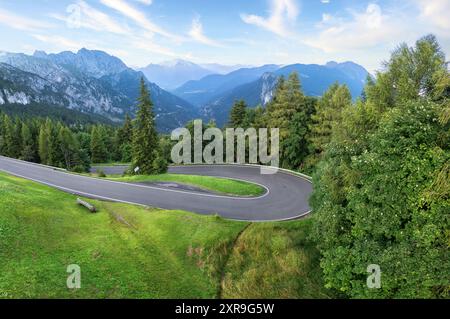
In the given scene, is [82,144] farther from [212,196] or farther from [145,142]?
[212,196]

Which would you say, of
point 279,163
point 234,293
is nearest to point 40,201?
point 234,293

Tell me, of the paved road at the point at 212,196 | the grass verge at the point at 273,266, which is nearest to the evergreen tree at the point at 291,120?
the paved road at the point at 212,196

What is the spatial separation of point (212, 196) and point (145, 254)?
1188cm

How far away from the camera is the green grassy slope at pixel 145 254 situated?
13539 mm

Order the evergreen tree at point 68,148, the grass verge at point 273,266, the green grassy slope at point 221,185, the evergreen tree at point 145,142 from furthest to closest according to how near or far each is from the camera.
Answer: the evergreen tree at point 68,148 < the evergreen tree at point 145,142 < the green grassy slope at point 221,185 < the grass verge at point 273,266

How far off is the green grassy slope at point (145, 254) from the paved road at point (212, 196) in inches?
129

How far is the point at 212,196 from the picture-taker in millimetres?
27516

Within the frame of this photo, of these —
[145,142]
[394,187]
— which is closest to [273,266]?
[394,187]

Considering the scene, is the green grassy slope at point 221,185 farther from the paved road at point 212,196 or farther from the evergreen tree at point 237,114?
the evergreen tree at point 237,114

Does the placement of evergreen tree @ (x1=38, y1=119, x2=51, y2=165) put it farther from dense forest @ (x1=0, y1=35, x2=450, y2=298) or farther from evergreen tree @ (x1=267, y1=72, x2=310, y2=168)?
dense forest @ (x1=0, y1=35, x2=450, y2=298)

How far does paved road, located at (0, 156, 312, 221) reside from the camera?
2391 cm

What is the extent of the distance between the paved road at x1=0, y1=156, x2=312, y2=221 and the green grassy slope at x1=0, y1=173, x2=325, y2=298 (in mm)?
3264
